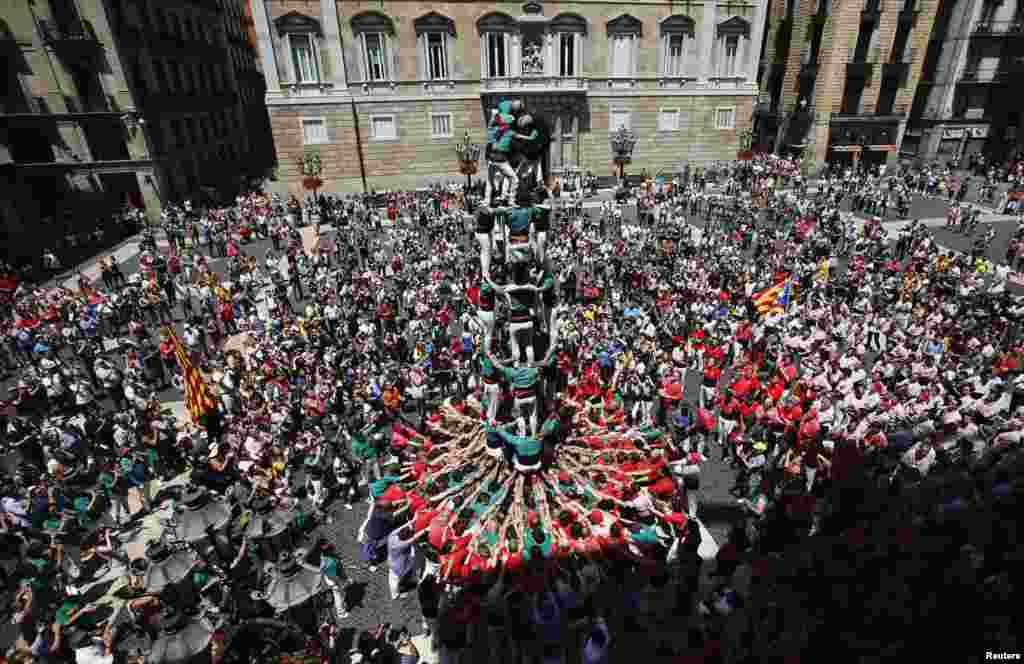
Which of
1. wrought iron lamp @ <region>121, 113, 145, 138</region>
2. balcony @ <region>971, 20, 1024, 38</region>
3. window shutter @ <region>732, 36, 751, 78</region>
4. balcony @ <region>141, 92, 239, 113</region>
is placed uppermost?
balcony @ <region>971, 20, 1024, 38</region>

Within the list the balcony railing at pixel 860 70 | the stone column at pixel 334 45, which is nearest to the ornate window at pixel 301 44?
the stone column at pixel 334 45

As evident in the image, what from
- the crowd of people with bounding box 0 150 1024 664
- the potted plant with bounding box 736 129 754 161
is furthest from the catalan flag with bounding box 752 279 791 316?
the potted plant with bounding box 736 129 754 161

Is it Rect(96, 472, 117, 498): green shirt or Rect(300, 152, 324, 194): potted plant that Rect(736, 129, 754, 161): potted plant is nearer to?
Rect(300, 152, 324, 194): potted plant

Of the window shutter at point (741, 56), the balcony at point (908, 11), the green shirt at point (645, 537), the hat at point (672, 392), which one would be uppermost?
the balcony at point (908, 11)

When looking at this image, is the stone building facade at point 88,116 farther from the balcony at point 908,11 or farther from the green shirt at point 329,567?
the balcony at point 908,11

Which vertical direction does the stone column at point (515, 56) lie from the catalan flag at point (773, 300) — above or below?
above

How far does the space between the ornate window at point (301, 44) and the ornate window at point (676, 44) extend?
27.3 meters

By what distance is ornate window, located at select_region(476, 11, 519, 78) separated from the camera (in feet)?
140

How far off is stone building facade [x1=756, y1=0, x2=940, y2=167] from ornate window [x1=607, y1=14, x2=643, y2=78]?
15615 mm

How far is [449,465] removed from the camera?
10.8 m

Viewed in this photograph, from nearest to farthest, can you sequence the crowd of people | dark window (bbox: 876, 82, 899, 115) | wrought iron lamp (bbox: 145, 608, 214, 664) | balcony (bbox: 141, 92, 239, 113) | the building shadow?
wrought iron lamp (bbox: 145, 608, 214, 664), the crowd of people, the building shadow, balcony (bbox: 141, 92, 239, 113), dark window (bbox: 876, 82, 899, 115)

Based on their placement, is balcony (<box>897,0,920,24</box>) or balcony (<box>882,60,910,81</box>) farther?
balcony (<box>882,60,910,81</box>)

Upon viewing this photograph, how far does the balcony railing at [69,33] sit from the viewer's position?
34.5m

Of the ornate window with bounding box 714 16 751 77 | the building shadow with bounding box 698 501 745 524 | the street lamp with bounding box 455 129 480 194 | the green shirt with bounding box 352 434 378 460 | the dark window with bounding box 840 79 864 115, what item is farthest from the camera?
the dark window with bounding box 840 79 864 115
